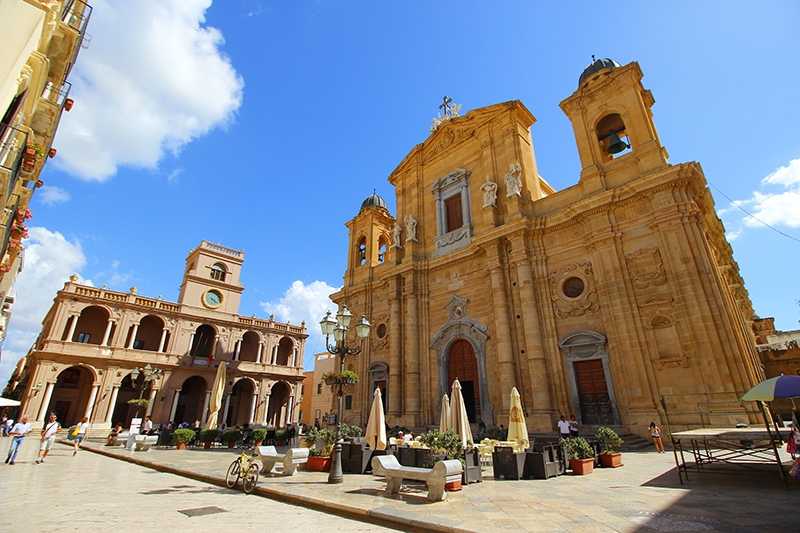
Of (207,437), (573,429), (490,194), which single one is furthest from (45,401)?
(573,429)

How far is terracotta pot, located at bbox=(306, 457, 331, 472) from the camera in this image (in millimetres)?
10484

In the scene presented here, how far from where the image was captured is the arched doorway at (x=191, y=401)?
33531mm

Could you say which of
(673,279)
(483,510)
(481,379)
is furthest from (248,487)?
(673,279)

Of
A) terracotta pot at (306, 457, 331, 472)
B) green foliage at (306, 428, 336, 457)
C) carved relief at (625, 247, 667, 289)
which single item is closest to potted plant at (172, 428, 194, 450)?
green foliage at (306, 428, 336, 457)

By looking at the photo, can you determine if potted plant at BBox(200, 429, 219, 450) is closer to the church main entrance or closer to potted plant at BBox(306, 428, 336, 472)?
potted plant at BBox(306, 428, 336, 472)

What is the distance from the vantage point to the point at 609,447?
10.5 metres

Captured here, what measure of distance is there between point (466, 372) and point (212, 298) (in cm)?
2792

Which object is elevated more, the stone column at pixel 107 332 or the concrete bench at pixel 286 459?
the stone column at pixel 107 332

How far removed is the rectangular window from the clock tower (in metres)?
25.1

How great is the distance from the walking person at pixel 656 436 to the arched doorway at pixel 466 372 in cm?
712

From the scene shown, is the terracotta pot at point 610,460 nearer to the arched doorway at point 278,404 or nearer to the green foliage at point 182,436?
the green foliage at point 182,436

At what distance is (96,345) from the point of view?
2919cm

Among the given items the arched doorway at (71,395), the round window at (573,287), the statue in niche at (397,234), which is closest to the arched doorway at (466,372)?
the round window at (573,287)

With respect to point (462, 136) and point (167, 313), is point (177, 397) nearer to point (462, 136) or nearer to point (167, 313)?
point (167, 313)
